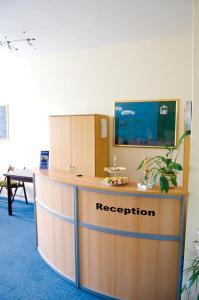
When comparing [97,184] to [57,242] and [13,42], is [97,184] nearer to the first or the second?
[57,242]

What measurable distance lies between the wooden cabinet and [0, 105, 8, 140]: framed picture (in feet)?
5.78

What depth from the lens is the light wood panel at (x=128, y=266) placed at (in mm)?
2164

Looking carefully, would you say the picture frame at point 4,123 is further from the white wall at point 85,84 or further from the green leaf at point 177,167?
the green leaf at point 177,167

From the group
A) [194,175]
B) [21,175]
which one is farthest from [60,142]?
[194,175]

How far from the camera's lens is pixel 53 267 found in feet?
9.46

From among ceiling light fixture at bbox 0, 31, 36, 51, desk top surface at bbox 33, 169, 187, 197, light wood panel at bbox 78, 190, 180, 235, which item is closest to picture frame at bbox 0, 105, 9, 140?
ceiling light fixture at bbox 0, 31, 36, 51

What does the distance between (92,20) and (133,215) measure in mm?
2560

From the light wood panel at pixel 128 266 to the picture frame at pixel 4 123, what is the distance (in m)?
3.80

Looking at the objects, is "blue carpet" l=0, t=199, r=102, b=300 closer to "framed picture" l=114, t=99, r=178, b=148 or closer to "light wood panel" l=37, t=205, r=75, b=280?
"light wood panel" l=37, t=205, r=75, b=280

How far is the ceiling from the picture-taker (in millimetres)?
2758

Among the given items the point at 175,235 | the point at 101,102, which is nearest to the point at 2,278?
the point at 175,235

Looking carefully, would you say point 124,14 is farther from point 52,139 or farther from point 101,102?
point 52,139

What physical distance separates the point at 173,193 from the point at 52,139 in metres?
2.73

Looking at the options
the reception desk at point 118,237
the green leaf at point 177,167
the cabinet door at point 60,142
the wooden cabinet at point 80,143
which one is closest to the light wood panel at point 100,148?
the wooden cabinet at point 80,143
